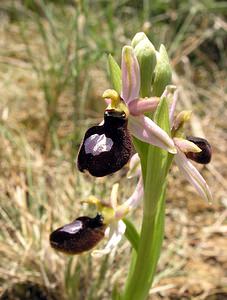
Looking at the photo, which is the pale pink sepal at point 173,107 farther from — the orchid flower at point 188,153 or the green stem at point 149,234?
the green stem at point 149,234

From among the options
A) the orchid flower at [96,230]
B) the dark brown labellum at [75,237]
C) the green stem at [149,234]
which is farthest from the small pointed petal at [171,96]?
the dark brown labellum at [75,237]

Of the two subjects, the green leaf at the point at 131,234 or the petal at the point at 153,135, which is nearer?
the petal at the point at 153,135

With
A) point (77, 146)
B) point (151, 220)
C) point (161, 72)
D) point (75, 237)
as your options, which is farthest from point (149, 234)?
point (77, 146)

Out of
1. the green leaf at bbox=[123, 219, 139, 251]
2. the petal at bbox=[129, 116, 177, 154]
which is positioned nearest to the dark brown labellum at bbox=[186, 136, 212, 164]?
the petal at bbox=[129, 116, 177, 154]

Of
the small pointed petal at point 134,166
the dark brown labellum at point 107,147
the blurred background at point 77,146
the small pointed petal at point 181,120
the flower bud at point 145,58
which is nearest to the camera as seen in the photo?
the dark brown labellum at point 107,147

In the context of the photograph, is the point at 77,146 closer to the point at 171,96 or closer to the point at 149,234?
the point at 149,234

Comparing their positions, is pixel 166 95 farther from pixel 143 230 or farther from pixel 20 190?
pixel 20 190

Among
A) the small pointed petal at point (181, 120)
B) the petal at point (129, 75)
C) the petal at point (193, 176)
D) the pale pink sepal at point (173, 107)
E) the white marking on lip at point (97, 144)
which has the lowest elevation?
the petal at point (193, 176)

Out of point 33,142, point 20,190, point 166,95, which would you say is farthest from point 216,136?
point 166,95
